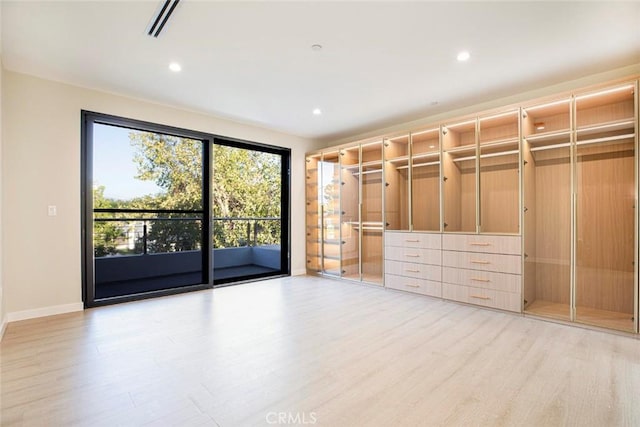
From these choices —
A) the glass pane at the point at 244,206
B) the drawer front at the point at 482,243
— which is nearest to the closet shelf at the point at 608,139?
the drawer front at the point at 482,243

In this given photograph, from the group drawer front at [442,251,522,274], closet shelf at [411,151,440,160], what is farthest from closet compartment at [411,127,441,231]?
drawer front at [442,251,522,274]

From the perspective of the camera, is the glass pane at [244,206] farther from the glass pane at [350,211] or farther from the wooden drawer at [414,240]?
the wooden drawer at [414,240]

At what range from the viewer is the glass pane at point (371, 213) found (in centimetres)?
540

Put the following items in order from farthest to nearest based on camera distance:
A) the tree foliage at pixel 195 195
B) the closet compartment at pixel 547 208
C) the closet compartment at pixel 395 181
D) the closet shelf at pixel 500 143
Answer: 1. the closet compartment at pixel 395 181
2. the tree foliage at pixel 195 195
3. the closet shelf at pixel 500 143
4. the closet compartment at pixel 547 208

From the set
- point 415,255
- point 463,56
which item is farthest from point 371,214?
point 463,56

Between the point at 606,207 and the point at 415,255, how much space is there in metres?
2.25

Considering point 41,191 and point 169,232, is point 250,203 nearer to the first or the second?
point 169,232

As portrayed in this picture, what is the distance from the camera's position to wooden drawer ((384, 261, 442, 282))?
4.42 m

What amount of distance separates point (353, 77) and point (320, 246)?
11.3 ft

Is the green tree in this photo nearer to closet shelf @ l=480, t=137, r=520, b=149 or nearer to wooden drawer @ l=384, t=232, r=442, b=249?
wooden drawer @ l=384, t=232, r=442, b=249

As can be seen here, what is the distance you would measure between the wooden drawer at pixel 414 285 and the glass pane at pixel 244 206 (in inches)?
92.8

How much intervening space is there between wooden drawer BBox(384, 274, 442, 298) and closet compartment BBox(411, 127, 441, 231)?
0.80 meters

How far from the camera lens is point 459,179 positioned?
15.2 ft

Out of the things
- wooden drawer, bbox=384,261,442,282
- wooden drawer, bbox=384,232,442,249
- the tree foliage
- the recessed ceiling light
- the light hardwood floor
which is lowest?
the light hardwood floor
